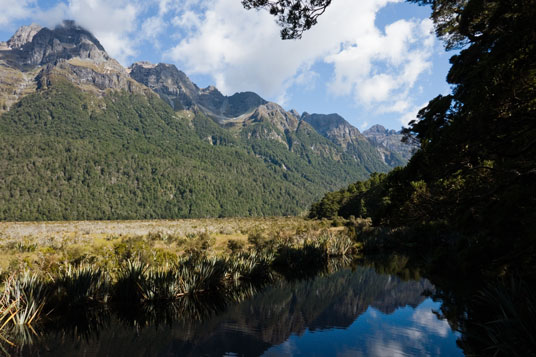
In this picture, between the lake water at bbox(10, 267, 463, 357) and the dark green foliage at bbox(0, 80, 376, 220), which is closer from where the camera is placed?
the lake water at bbox(10, 267, 463, 357)

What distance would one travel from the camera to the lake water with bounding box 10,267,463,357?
19.3 ft

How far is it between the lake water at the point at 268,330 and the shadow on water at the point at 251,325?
2cm

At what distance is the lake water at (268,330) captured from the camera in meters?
5.89

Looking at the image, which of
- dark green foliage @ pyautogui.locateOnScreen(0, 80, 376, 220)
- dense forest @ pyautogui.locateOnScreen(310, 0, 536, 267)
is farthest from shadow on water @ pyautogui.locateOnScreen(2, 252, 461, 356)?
dark green foliage @ pyautogui.locateOnScreen(0, 80, 376, 220)

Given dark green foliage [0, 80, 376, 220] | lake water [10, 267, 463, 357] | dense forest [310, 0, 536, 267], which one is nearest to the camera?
dense forest [310, 0, 536, 267]

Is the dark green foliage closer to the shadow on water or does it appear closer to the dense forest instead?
the shadow on water

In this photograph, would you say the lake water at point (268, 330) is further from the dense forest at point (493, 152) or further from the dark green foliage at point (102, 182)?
the dark green foliage at point (102, 182)

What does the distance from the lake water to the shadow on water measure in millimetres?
20

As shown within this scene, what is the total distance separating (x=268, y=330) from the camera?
710cm

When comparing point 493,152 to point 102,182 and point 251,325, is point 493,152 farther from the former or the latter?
point 102,182

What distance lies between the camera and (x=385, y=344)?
649 cm

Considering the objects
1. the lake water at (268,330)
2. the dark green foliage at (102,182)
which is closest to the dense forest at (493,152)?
the lake water at (268,330)

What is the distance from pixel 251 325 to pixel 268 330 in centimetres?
50

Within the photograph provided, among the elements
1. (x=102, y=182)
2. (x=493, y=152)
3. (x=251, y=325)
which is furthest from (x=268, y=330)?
(x=102, y=182)
